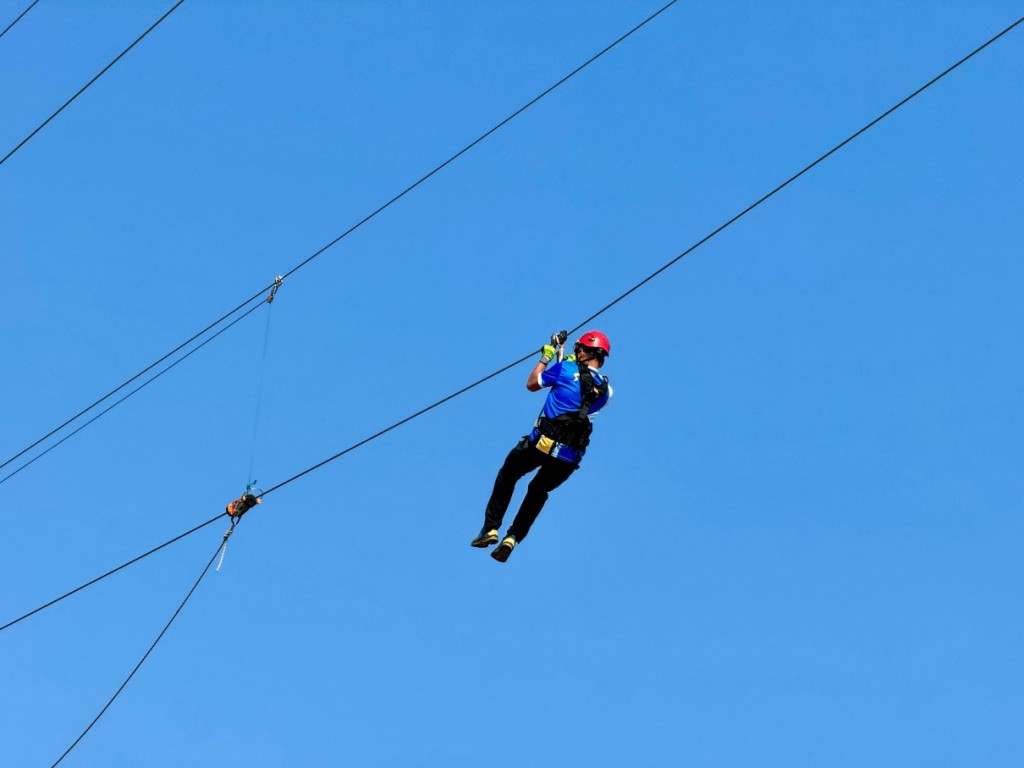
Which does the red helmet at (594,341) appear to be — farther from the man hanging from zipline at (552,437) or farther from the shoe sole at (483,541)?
the shoe sole at (483,541)

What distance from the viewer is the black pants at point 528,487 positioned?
13172 millimetres

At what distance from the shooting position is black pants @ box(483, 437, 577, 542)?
13.2 meters

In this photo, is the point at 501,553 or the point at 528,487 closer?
the point at 501,553

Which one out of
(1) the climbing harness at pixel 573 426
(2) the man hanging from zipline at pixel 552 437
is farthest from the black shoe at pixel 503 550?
(1) the climbing harness at pixel 573 426

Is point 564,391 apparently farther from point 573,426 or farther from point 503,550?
point 503,550

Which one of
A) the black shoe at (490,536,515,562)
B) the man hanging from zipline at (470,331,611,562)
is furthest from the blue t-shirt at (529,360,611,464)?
the black shoe at (490,536,515,562)

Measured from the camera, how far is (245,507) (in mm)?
14469

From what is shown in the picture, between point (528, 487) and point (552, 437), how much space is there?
1.49 ft

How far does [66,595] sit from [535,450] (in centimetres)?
439

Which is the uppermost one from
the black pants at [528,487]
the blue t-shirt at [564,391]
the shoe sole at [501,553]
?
the blue t-shirt at [564,391]

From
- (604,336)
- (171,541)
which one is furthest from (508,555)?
(171,541)

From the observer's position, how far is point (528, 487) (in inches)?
524

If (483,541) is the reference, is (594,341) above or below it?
above

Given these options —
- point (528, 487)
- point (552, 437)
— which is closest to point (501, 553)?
point (528, 487)
